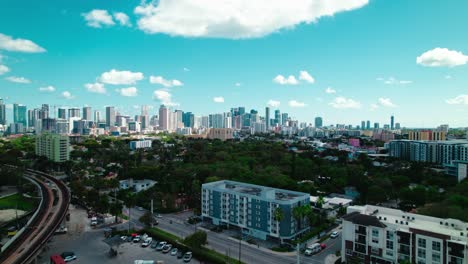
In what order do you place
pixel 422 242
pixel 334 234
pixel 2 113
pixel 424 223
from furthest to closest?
1. pixel 2 113
2. pixel 334 234
3. pixel 424 223
4. pixel 422 242

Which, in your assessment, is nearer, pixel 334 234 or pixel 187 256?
pixel 187 256

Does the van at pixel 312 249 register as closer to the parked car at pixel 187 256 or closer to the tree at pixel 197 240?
the tree at pixel 197 240

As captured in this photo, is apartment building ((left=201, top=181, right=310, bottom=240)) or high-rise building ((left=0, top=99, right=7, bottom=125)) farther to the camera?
high-rise building ((left=0, top=99, right=7, bottom=125))

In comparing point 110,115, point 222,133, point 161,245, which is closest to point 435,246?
point 161,245

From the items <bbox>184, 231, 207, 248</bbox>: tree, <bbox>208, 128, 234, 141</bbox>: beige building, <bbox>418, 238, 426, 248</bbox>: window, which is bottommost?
<bbox>184, 231, 207, 248</bbox>: tree

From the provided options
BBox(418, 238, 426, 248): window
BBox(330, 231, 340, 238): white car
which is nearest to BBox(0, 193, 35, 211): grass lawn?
BBox(330, 231, 340, 238): white car

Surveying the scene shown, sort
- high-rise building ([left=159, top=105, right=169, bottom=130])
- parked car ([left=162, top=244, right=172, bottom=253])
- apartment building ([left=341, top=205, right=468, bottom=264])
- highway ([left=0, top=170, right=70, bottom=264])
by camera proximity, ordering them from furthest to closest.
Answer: high-rise building ([left=159, top=105, right=169, bottom=130]), parked car ([left=162, top=244, right=172, bottom=253]), highway ([left=0, top=170, right=70, bottom=264]), apartment building ([left=341, top=205, right=468, bottom=264])

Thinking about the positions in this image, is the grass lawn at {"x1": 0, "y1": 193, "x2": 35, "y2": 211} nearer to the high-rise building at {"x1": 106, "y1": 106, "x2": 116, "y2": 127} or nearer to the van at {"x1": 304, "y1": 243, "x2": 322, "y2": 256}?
the van at {"x1": 304, "y1": 243, "x2": 322, "y2": 256}

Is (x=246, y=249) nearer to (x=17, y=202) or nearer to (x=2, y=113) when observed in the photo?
(x=17, y=202)
